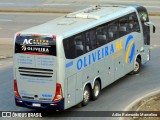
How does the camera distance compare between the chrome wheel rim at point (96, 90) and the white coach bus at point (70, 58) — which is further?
the chrome wheel rim at point (96, 90)

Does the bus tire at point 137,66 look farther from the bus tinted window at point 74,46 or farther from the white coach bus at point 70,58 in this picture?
the bus tinted window at point 74,46

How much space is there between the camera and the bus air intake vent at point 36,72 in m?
15.8

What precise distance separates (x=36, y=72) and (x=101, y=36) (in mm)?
3534

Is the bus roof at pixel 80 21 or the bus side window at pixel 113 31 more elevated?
the bus roof at pixel 80 21

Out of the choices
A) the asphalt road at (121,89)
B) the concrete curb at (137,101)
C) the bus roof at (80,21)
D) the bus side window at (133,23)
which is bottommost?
the asphalt road at (121,89)

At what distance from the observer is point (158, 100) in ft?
57.2

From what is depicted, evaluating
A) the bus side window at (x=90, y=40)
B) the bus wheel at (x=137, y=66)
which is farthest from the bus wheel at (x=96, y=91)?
the bus wheel at (x=137, y=66)

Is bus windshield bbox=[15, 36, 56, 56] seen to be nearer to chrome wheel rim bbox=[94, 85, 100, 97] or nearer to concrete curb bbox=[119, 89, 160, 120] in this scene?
chrome wheel rim bbox=[94, 85, 100, 97]

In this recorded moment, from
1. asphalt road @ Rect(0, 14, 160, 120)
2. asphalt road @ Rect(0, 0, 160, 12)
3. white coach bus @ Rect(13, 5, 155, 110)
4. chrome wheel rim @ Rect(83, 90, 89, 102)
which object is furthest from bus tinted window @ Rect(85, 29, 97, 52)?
asphalt road @ Rect(0, 0, 160, 12)

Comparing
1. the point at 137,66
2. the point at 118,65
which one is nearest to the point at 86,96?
the point at 118,65

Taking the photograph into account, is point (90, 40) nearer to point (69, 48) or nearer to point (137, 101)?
point (69, 48)

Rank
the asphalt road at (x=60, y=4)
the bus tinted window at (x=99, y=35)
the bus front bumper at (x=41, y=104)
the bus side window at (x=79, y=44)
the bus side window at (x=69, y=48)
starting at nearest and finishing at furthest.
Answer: the bus front bumper at (x=41, y=104)
the bus side window at (x=69, y=48)
the bus tinted window at (x=99, y=35)
the bus side window at (x=79, y=44)
the asphalt road at (x=60, y=4)

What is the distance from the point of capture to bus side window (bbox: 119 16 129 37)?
1981cm

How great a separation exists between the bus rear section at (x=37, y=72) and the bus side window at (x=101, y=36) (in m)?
2.85
